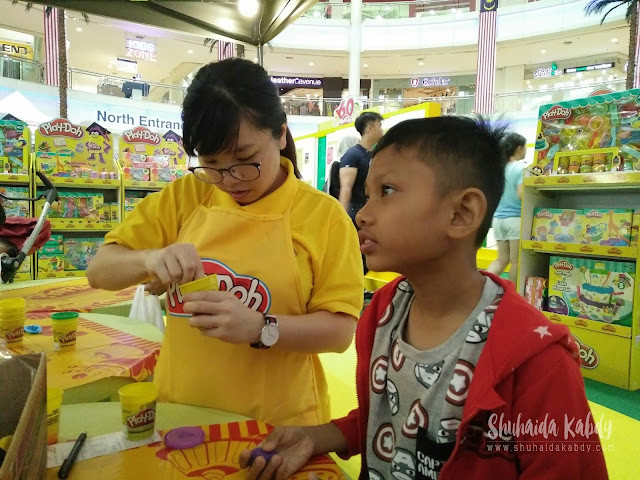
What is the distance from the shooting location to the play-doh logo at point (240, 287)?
111cm

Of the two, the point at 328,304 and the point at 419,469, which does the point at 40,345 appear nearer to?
A: the point at 328,304

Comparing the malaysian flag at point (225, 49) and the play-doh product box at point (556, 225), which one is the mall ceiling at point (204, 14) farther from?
the malaysian flag at point (225, 49)

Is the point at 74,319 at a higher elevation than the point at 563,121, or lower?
lower

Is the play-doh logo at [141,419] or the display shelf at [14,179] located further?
the display shelf at [14,179]

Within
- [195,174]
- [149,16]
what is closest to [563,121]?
[149,16]

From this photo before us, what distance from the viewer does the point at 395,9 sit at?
57.1 feet

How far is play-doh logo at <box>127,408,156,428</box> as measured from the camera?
0.91 metres

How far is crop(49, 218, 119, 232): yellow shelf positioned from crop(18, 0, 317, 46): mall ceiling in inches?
118

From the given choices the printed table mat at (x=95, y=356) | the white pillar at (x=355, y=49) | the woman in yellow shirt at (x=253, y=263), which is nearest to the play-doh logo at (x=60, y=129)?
the printed table mat at (x=95, y=356)

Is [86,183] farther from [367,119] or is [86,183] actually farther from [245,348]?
[245,348]

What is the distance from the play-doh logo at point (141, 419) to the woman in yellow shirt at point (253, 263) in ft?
0.65

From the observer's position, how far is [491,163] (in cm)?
95

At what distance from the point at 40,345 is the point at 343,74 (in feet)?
71.5

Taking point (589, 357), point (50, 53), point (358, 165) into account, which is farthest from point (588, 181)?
point (50, 53)
